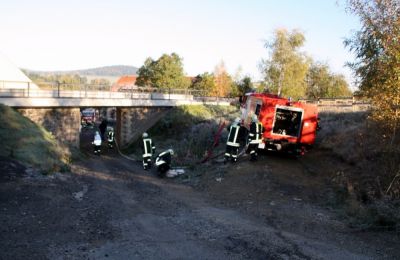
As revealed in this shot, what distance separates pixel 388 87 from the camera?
416 inches

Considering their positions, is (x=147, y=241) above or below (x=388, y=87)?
below

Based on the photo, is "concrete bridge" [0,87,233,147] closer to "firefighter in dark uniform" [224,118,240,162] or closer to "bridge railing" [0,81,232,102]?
"bridge railing" [0,81,232,102]

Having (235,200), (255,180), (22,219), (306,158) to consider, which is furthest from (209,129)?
(22,219)

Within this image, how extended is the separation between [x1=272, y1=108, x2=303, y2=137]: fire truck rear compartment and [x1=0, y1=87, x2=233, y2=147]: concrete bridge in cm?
1239

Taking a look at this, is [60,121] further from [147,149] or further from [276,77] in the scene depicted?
[276,77]

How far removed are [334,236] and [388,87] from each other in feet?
14.5

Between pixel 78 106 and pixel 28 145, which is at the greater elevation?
pixel 78 106

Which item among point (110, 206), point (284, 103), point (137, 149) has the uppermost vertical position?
point (284, 103)

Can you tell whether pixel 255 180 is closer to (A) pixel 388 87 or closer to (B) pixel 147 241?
(A) pixel 388 87

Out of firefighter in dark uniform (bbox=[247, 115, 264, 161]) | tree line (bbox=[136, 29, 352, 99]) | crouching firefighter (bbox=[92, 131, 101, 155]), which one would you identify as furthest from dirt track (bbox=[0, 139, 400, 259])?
tree line (bbox=[136, 29, 352, 99])

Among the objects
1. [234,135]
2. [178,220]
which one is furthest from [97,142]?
[178,220]

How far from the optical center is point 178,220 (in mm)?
9109

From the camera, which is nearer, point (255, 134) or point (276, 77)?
point (255, 134)

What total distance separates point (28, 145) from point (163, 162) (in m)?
5.00
